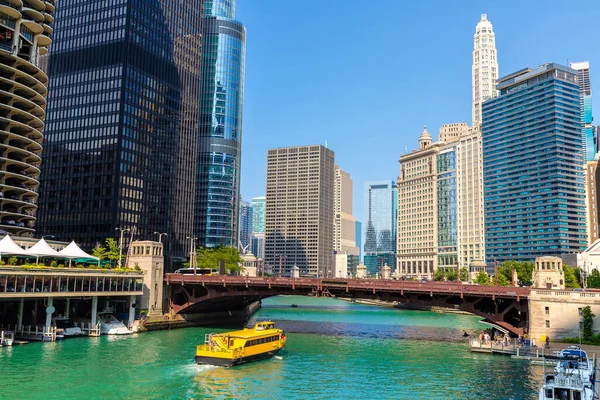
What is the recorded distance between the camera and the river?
54062mm

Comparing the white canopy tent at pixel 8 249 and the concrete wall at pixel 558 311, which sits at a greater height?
the white canopy tent at pixel 8 249

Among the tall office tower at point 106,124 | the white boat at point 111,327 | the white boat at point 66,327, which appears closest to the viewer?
the white boat at point 66,327

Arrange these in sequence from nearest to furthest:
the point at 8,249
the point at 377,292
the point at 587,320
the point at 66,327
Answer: the point at 587,320 → the point at 8,249 → the point at 66,327 → the point at 377,292

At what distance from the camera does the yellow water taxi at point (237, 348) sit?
221 ft

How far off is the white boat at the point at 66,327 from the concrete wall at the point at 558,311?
234ft

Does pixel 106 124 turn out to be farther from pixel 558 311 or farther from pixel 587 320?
pixel 587 320

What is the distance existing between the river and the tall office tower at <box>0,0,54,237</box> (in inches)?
1453

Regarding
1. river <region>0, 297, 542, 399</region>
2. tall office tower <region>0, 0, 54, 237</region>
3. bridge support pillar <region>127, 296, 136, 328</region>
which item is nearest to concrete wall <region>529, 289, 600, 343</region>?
river <region>0, 297, 542, 399</region>

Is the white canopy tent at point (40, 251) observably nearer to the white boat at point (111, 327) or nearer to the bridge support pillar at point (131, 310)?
the white boat at point (111, 327)

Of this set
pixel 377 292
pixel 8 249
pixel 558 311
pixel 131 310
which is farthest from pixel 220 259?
pixel 558 311

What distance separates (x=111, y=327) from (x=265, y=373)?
134ft

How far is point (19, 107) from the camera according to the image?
110m

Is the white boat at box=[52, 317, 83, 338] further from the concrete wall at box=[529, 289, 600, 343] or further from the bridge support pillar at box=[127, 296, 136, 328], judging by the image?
the concrete wall at box=[529, 289, 600, 343]

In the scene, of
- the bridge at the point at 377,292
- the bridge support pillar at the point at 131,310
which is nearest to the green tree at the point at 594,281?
the bridge at the point at 377,292
